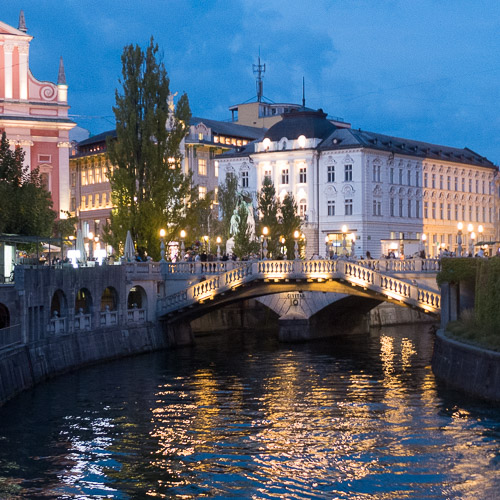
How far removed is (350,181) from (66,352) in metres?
71.0

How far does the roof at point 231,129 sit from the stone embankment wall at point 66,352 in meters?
78.9

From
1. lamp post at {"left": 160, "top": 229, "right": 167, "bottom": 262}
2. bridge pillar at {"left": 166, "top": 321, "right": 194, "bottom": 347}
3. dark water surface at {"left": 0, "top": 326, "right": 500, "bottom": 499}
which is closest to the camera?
dark water surface at {"left": 0, "top": 326, "right": 500, "bottom": 499}

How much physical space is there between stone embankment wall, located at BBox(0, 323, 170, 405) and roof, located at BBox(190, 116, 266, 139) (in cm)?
7887

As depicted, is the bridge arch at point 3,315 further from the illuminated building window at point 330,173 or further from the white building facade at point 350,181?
the illuminated building window at point 330,173

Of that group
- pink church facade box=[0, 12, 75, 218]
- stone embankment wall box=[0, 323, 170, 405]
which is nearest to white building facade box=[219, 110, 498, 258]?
pink church facade box=[0, 12, 75, 218]

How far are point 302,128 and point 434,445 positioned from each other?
92944 millimetres

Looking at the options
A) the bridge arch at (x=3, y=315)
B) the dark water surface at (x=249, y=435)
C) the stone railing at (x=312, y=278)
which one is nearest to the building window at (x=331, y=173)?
the stone railing at (x=312, y=278)

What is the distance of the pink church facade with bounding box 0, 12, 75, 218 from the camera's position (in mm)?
90375

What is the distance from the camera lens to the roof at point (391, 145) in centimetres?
12312

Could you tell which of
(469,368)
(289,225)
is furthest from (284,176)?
(469,368)

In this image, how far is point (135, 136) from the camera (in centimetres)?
7519

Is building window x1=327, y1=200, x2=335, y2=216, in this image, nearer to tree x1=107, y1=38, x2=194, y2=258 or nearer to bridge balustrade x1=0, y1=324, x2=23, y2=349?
tree x1=107, y1=38, x2=194, y2=258

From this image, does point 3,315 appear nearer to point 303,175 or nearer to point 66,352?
point 66,352

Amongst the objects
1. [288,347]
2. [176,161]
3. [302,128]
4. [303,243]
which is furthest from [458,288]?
[302,128]
